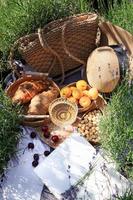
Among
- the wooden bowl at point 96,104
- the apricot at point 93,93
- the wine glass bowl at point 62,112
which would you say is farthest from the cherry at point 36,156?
the apricot at point 93,93

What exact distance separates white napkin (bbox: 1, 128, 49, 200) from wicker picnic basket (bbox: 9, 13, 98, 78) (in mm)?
515

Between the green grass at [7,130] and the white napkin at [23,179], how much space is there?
76 mm

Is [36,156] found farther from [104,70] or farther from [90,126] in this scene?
[104,70]

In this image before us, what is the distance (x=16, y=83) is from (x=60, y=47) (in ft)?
1.16

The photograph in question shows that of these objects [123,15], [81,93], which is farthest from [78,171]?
[123,15]

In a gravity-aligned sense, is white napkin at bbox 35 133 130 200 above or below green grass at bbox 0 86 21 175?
below

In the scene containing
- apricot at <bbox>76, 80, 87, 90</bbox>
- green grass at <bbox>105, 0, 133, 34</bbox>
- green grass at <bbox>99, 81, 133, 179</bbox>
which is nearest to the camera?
green grass at <bbox>99, 81, 133, 179</bbox>

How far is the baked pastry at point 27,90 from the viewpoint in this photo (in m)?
3.13

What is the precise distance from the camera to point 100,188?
9.33ft

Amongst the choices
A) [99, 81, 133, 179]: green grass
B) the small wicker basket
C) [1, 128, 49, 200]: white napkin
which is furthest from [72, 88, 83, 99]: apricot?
[1, 128, 49, 200]: white napkin

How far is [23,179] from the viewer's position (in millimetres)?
2936

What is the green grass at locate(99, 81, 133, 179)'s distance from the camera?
9.28 feet

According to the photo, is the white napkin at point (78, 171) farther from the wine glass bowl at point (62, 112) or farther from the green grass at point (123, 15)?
the green grass at point (123, 15)

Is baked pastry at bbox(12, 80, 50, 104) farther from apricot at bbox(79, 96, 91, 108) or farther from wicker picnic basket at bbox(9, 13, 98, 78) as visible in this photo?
apricot at bbox(79, 96, 91, 108)
